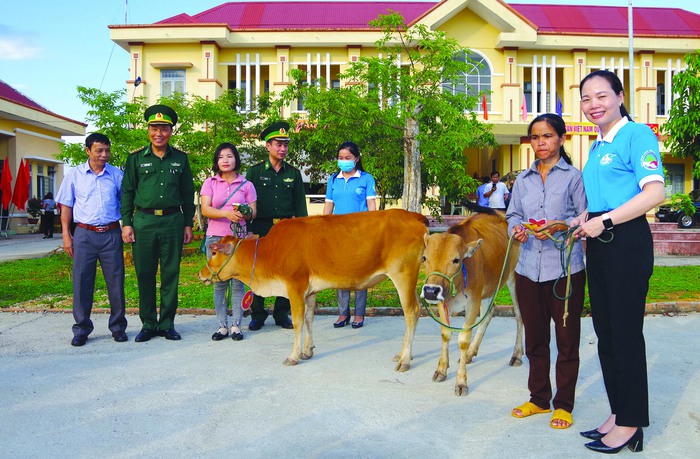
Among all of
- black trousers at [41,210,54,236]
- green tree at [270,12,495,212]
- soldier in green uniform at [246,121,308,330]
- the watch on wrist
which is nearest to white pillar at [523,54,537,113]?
green tree at [270,12,495,212]

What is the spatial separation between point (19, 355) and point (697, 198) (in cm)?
2841

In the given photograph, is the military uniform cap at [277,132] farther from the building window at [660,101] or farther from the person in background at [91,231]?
the building window at [660,101]

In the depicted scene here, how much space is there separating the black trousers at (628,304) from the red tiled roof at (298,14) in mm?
28145

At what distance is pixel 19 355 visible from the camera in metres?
6.45

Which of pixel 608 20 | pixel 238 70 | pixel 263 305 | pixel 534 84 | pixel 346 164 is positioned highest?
pixel 608 20

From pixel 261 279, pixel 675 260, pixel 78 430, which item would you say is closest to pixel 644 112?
pixel 675 260

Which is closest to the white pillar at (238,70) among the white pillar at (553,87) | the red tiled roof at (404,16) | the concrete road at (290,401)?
the red tiled roof at (404,16)

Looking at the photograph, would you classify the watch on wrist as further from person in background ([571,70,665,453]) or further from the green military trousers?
the green military trousers

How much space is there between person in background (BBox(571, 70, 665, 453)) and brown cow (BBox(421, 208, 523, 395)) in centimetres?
120

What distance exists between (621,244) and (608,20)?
33846 mm

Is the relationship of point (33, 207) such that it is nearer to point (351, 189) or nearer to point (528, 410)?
point (351, 189)

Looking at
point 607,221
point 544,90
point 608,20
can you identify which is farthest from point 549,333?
point 608,20

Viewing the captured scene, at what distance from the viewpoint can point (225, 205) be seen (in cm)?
725

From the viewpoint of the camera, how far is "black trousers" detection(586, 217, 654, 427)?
384cm
